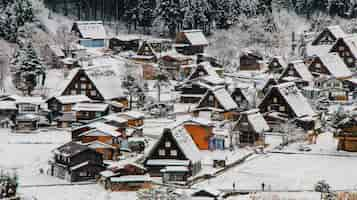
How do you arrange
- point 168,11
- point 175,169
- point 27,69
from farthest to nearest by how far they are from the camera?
point 168,11 → point 27,69 → point 175,169

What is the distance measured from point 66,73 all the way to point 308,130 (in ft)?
53.7

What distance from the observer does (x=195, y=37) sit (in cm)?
6222

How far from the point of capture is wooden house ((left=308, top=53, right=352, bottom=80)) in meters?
53.6

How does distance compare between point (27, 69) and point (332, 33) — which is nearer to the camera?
point (27, 69)

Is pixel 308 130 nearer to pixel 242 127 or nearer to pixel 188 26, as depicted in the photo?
pixel 242 127

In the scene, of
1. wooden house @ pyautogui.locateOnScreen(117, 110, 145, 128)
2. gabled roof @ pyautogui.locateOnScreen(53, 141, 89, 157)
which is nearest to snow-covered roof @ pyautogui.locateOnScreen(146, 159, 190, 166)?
gabled roof @ pyautogui.locateOnScreen(53, 141, 89, 157)

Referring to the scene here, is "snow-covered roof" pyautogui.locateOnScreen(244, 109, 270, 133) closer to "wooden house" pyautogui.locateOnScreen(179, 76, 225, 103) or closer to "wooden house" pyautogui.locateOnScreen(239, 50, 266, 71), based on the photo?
"wooden house" pyautogui.locateOnScreen(179, 76, 225, 103)

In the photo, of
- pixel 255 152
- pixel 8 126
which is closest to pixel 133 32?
pixel 8 126

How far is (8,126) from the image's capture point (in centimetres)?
4256

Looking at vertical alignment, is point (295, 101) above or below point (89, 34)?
below

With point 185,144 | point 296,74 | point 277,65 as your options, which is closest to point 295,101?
point 296,74

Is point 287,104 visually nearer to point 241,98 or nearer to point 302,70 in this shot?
point 241,98

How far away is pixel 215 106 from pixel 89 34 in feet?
63.9

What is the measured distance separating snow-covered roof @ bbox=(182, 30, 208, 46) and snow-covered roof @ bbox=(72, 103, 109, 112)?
61.4 feet
